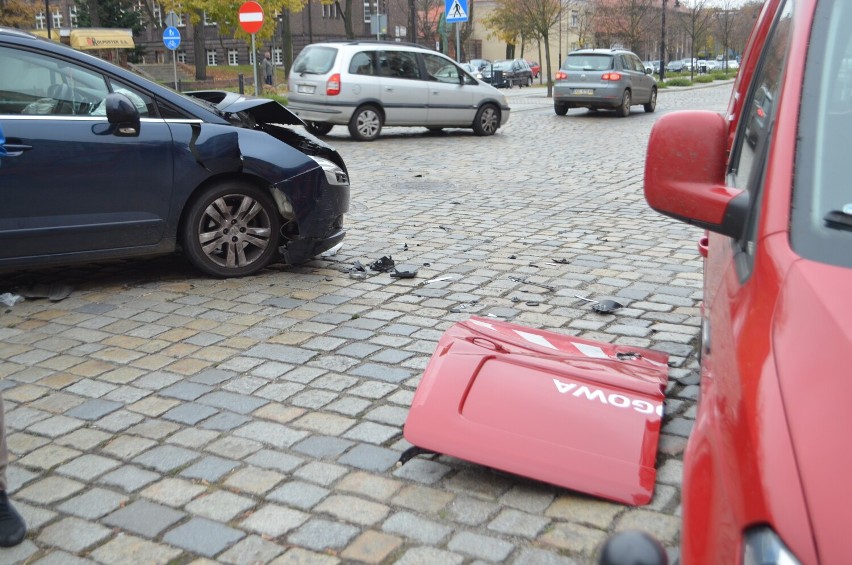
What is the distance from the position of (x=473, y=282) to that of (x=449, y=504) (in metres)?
3.48

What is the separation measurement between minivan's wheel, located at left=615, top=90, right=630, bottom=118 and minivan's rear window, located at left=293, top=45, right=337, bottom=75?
30.6 ft

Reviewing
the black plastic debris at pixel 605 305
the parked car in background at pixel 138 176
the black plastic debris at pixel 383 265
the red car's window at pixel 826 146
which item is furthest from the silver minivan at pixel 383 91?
the red car's window at pixel 826 146

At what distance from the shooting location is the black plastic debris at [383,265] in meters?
7.27

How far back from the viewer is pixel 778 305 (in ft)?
6.25

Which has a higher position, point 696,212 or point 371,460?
point 696,212

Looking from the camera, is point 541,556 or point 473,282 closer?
point 541,556

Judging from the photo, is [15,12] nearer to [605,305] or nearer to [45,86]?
[45,86]

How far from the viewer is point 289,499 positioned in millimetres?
3525

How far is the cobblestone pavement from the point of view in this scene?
326 cm

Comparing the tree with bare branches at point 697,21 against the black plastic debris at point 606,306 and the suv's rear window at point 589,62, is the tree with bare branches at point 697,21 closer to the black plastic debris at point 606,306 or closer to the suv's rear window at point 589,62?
the suv's rear window at point 589,62

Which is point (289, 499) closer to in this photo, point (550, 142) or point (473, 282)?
point (473, 282)

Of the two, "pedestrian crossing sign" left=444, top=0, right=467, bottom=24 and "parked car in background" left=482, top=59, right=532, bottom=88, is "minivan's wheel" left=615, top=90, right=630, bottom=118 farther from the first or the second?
"parked car in background" left=482, top=59, right=532, bottom=88

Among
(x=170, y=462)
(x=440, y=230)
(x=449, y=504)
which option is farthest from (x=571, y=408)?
(x=440, y=230)

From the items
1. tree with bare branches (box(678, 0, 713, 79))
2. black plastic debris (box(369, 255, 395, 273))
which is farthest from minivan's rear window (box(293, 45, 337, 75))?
tree with bare branches (box(678, 0, 713, 79))
